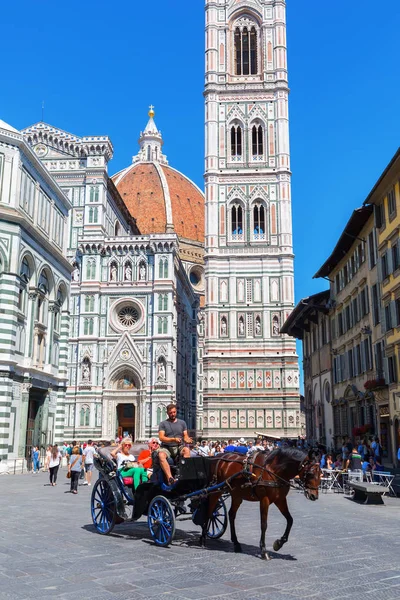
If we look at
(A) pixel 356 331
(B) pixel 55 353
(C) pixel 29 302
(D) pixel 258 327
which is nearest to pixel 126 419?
(D) pixel 258 327

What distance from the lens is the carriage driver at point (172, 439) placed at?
898cm

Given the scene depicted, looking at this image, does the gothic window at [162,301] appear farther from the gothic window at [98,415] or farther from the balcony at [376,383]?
the balcony at [376,383]

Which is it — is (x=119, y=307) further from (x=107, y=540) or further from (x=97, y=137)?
(x=107, y=540)

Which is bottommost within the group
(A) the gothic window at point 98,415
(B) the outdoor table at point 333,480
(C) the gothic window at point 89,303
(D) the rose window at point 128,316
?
(B) the outdoor table at point 333,480

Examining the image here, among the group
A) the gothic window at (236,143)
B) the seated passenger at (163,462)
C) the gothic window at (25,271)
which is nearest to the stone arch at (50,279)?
the gothic window at (25,271)

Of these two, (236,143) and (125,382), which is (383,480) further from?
(236,143)

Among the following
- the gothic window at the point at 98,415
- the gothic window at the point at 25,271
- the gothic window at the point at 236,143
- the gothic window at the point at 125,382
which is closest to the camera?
the gothic window at the point at 25,271

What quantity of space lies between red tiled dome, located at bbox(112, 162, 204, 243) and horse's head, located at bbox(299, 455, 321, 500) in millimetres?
88585

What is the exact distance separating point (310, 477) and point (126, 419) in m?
47.3

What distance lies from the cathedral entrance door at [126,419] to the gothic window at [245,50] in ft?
108

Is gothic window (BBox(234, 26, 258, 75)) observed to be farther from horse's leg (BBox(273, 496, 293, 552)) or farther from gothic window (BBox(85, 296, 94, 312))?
horse's leg (BBox(273, 496, 293, 552))

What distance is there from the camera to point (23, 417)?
2408 cm

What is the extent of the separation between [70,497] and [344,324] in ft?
57.4

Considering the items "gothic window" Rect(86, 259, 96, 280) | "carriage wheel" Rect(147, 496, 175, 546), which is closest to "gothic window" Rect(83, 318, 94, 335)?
"gothic window" Rect(86, 259, 96, 280)
